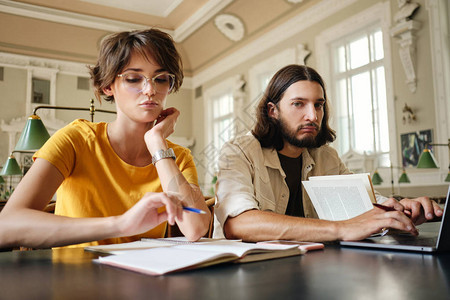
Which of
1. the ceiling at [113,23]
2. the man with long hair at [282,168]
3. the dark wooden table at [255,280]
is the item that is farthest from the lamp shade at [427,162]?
the ceiling at [113,23]

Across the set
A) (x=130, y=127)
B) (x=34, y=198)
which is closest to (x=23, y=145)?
(x=130, y=127)

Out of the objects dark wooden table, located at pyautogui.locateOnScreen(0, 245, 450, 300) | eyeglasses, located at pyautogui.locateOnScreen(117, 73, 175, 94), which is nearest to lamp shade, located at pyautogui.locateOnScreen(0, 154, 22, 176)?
eyeglasses, located at pyautogui.locateOnScreen(117, 73, 175, 94)

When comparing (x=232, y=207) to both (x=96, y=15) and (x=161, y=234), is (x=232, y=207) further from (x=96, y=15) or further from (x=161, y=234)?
(x=96, y=15)

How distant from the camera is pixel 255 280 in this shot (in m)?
0.77

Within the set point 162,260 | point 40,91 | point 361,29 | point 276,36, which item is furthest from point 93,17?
point 162,260

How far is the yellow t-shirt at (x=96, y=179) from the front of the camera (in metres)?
1.65

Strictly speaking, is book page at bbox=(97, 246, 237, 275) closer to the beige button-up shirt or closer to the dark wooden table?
the dark wooden table

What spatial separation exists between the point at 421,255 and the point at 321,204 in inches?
21.5

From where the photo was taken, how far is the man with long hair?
5.16ft

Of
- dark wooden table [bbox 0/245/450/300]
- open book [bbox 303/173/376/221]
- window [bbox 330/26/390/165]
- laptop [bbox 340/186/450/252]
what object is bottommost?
dark wooden table [bbox 0/245/450/300]

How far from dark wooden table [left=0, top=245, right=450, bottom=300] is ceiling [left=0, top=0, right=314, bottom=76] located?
29.4ft

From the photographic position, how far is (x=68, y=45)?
11.5 metres

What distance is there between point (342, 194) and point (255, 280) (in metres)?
0.80

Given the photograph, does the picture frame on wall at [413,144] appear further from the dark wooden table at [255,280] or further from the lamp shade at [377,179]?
the dark wooden table at [255,280]
